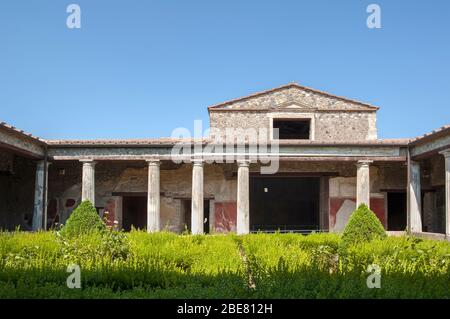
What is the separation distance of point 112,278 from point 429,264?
4.20 metres

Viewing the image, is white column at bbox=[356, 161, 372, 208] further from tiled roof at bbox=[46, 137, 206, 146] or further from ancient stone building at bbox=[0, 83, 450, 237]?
tiled roof at bbox=[46, 137, 206, 146]

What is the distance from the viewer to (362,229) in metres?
8.48

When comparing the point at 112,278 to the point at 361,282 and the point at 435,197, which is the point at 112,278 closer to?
the point at 361,282

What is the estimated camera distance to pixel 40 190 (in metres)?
13.1

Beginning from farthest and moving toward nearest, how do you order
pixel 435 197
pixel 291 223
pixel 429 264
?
1. pixel 291 223
2. pixel 435 197
3. pixel 429 264

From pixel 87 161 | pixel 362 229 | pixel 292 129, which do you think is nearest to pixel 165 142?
pixel 87 161

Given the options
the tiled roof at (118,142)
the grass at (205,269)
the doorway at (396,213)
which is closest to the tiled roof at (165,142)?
the tiled roof at (118,142)

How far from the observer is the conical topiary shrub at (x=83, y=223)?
8.36 metres

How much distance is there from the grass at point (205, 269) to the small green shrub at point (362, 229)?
417 mm

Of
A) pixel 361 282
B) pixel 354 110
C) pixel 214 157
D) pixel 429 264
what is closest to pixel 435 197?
pixel 354 110

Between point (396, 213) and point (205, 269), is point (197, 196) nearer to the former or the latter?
point (205, 269)

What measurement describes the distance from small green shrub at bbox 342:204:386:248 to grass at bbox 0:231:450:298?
1.37ft

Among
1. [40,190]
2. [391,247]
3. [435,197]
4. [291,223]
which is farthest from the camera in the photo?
[291,223]

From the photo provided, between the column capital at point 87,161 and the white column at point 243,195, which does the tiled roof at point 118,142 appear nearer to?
the column capital at point 87,161
